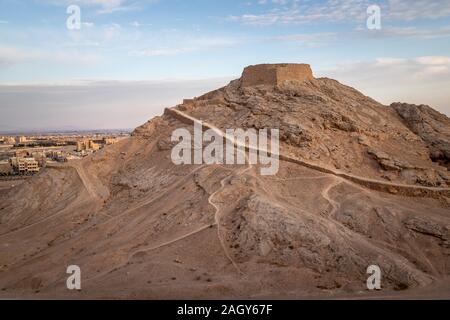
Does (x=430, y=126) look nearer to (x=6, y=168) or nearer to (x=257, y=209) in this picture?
(x=257, y=209)

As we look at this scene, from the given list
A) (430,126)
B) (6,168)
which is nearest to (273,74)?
(430,126)

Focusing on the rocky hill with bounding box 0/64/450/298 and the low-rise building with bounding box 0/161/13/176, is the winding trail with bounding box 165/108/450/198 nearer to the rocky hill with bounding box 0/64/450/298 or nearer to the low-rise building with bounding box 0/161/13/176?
the rocky hill with bounding box 0/64/450/298

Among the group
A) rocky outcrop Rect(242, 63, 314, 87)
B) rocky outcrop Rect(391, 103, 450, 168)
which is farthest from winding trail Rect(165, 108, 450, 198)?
rocky outcrop Rect(242, 63, 314, 87)

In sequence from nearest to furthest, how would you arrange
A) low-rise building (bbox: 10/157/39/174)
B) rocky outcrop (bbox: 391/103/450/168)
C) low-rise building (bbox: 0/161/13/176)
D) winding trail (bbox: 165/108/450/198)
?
winding trail (bbox: 165/108/450/198)
rocky outcrop (bbox: 391/103/450/168)
low-rise building (bbox: 0/161/13/176)
low-rise building (bbox: 10/157/39/174)

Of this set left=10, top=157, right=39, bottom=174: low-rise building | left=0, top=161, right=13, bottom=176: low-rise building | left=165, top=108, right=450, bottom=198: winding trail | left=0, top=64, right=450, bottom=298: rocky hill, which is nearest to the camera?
left=0, top=64, right=450, bottom=298: rocky hill

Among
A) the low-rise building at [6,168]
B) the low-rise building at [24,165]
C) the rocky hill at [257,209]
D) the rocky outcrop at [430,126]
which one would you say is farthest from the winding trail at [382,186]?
the low-rise building at [6,168]

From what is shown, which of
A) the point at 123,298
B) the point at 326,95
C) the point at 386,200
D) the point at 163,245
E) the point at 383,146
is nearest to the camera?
the point at 123,298

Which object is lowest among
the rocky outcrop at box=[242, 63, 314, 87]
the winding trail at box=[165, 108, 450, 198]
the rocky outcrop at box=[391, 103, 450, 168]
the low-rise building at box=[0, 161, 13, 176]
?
the low-rise building at box=[0, 161, 13, 176]

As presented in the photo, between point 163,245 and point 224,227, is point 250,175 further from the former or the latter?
point 163,245

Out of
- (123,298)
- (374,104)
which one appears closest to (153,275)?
(123,298)
